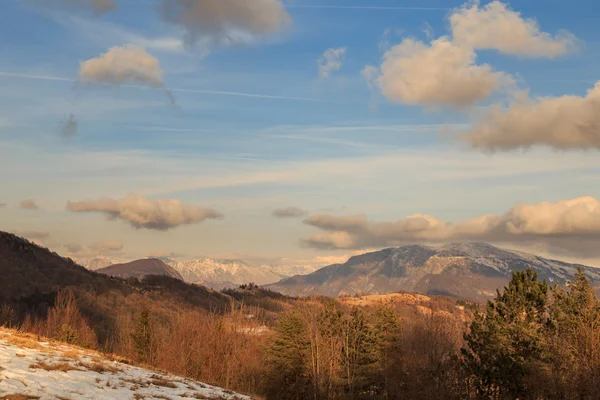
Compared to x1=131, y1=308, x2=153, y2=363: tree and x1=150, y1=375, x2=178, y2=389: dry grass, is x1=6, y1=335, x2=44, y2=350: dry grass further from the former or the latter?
x1=131, y1=308, x2=153, y2=363: tree

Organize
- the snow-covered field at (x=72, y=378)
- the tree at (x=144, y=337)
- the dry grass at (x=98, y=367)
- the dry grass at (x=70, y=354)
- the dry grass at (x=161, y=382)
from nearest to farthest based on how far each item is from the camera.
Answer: the snow-covered field at (x=72, y=378) < the dry grass at (x=98, y=367) < the dry grass at (x=70, y=354) < the dry grass at (x=161, y=382) < the tree at (x=144, y=337)

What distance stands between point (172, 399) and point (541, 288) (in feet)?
187

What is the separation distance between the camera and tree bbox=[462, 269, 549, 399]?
63219mm

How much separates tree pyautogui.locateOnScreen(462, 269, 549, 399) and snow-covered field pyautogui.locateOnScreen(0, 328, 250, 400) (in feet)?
146

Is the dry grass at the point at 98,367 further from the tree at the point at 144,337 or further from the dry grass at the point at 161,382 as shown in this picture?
the tree at the point at 144,337

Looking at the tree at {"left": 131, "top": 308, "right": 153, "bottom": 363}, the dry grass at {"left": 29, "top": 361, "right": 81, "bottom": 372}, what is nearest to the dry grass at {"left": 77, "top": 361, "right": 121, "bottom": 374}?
the dry grass at {"left": 29, "top": 361, "right": 81, "bottom": 372}

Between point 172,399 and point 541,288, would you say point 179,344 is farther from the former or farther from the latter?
point 172,399

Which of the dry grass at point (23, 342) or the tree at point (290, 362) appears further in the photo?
the tree at point (290, 362)

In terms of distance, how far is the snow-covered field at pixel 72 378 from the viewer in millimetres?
19531

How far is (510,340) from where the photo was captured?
64.6 m

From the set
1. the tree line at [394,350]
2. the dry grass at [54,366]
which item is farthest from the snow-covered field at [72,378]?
the tree line at [394,350]

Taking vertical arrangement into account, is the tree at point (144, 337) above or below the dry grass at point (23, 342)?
below

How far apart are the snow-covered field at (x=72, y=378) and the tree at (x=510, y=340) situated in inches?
1753

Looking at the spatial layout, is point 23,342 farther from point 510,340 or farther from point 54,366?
point 510,340
